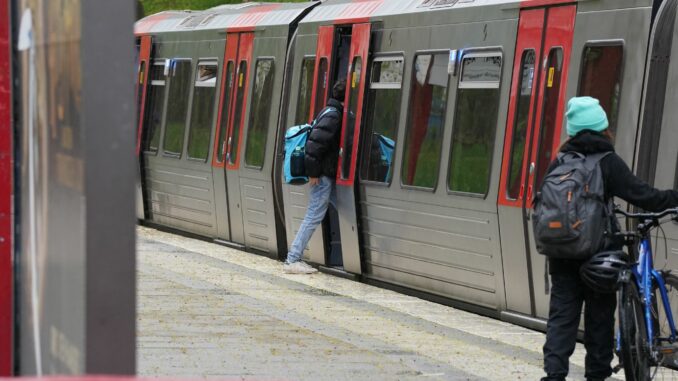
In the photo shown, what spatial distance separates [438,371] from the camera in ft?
26.8

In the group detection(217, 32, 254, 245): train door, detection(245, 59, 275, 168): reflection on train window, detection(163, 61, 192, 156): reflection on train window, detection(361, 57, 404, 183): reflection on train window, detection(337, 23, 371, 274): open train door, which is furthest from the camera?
detection(163, 61, 192, 156): reflection on train window

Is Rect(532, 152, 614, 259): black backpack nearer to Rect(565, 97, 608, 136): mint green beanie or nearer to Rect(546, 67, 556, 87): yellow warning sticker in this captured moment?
Rect(565, 97, 608, 136): mint green beanie

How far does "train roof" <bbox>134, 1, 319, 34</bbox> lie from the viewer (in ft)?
54.2

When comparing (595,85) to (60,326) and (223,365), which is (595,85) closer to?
(223,365)

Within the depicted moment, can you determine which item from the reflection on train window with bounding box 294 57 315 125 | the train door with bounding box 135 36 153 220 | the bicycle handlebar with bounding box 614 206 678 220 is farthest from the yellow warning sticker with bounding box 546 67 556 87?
the train door with bounding box 135 36 153 220

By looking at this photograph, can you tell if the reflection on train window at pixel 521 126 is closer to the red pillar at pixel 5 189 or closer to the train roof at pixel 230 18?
the train roof at pixel 230 18

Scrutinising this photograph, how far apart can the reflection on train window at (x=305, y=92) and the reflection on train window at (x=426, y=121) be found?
2.53 metres

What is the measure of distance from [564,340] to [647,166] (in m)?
2.19

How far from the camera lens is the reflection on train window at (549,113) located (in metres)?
10.5

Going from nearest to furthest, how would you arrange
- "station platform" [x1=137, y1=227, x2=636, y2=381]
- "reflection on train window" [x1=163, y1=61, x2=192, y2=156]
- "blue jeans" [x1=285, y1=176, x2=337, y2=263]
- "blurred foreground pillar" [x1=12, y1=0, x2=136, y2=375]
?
"blurred foreground pillar" [x1=12, y1=0, x2=136, y2=375] → "station platform" [x1=137, y1=227, x2=636, y2=381] → "blue jeans" [x1=285, y1=176, x2=337, y2=263] → "reflection on train window" [x1=163, y1=61, x2=192, y2=156]

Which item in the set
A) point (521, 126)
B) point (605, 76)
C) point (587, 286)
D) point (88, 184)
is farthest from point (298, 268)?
point (88, 184)

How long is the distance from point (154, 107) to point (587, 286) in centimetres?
1424

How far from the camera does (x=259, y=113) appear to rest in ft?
55.7

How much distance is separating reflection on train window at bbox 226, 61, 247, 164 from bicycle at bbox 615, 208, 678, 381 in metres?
10.4
